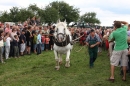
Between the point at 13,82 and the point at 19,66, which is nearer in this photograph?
the point at 13,82

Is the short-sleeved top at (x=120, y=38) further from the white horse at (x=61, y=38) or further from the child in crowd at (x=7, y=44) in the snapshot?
the child in crowd at (x=7, y=44)

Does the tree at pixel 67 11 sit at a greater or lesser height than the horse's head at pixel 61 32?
greater

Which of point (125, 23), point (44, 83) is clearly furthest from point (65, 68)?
point (125, 23)

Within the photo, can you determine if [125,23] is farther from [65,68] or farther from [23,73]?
[23,73]

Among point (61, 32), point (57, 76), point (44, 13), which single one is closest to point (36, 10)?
point (44, 13)

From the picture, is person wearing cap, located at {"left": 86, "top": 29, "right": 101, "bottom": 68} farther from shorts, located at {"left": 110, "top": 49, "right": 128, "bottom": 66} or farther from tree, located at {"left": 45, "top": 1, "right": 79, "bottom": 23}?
tree, located at {"left": 45, "top": 1, "right": 79, "bottom": 23}

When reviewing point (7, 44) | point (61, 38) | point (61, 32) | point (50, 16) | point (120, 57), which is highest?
point (50, 16)

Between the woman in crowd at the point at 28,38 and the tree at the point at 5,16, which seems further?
the tree at the point at 5,16

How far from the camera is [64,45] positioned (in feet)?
33.2

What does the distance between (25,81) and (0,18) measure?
51979 millimetres

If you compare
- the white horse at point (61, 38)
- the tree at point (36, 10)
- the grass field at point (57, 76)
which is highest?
the tree at point (36, 10)

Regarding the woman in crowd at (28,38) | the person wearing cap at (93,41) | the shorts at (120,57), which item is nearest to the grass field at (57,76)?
the shorts at (120,57)

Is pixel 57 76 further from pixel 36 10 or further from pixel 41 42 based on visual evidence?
pixel 36 10

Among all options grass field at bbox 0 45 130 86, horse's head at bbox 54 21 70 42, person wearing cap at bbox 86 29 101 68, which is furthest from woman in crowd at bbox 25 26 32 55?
person wearing cap at bbox 86 29 101 68
